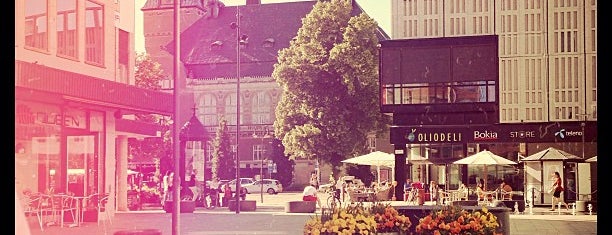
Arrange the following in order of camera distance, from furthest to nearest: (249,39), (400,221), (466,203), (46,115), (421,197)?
1. (46,115)
2. (249,39)
3. (466,203)
4. (421,197)
5. (400,221)

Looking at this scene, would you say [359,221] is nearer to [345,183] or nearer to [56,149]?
[345,183]

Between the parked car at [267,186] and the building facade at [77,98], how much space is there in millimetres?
1306

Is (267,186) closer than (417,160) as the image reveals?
No

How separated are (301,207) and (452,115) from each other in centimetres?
180

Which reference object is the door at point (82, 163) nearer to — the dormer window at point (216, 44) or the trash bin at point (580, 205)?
the dormer window at point (216, 44)

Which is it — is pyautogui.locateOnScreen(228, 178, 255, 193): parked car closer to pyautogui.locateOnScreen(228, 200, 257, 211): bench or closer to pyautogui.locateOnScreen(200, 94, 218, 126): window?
pyautogui.locateOnScreen(228, 200, 257, 211): bench

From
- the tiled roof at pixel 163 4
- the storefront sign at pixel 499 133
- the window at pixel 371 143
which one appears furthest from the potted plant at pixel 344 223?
the tiled roof at pixel 163 4

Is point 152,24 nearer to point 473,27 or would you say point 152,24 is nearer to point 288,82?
point 288,82

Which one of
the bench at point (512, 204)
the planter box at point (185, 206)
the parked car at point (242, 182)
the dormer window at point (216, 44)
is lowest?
the planter box at point (185, 206)

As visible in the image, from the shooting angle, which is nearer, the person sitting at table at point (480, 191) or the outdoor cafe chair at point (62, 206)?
the person sitting at table at point (480, 191)

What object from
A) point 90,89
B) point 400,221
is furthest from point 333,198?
point 90,89

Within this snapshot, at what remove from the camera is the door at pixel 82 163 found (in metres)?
11.3

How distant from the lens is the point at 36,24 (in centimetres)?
1069

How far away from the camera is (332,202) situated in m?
9.05
